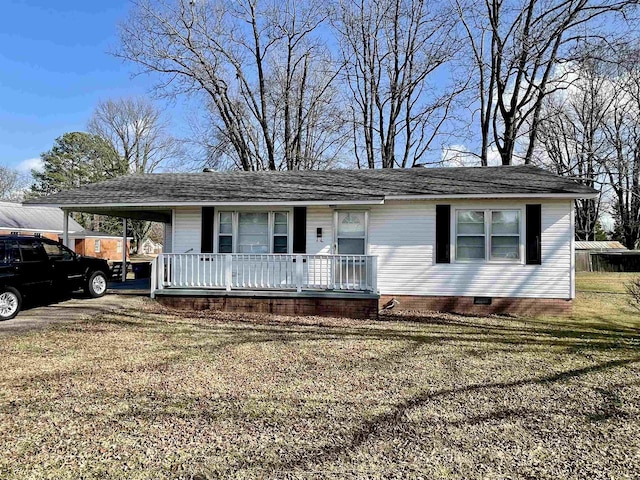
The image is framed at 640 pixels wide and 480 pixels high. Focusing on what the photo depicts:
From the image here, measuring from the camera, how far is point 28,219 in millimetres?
28625

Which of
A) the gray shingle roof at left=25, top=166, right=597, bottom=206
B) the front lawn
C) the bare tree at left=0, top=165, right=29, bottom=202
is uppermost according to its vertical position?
the bare tree at left=0, top=165, right=29, bottom=202

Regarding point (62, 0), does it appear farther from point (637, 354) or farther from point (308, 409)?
point (637, 354)

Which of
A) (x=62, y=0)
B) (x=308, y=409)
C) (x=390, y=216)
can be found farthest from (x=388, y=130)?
(x=308, y=409)

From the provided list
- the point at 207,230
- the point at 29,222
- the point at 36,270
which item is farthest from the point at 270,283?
the point at 29,222

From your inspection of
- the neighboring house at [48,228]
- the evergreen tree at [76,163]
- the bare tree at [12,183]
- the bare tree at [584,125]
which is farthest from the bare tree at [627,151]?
the bare tree at [12,183]

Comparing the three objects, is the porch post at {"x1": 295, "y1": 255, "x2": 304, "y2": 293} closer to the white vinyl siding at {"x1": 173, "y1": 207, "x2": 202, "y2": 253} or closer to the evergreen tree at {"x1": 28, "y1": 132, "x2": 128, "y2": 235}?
the white vinyl siding at {"x1": 173, "y1": 207, "x2": 202, "y2": 253}

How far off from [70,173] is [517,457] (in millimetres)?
44628

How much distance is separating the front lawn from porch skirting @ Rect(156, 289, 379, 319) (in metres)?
1.77

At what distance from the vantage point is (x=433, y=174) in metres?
12.4

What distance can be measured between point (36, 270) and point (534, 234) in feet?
37.6

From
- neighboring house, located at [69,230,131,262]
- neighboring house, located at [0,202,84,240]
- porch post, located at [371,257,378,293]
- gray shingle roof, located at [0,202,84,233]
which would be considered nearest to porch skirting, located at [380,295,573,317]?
porch post, located at [371,257,378,293]

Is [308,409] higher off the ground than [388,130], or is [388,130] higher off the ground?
[388,130]

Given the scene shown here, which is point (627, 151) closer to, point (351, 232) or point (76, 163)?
point (351, 232)

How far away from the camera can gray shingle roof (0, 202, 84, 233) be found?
2669 centimetres
